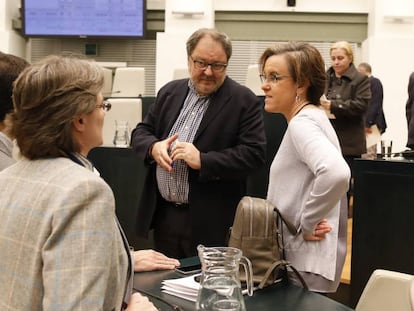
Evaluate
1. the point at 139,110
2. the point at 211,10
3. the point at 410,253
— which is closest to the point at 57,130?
the point at 410,253

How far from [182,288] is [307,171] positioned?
1.80 feet

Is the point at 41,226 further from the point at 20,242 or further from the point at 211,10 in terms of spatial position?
the point at 211,10

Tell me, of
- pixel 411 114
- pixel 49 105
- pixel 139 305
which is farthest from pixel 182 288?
pixel 411 114

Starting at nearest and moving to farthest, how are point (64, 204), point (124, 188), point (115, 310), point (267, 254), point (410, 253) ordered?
point (64, 204) < point (115, 310) < point (267, 254) < point (410, 253) < point (124, 188)

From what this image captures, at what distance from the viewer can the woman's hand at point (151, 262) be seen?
64.6 inches

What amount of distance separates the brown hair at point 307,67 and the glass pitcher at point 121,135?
235cm

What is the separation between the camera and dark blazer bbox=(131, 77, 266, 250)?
7.06ft

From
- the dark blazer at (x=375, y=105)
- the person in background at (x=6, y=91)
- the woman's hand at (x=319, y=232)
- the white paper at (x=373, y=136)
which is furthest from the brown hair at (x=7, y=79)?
the dark blazer at (x=375, y=105)

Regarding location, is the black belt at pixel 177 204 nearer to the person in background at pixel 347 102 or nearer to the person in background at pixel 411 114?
the person in background at pixel 347 102

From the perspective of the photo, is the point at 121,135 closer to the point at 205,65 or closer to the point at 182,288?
the point at 205,65

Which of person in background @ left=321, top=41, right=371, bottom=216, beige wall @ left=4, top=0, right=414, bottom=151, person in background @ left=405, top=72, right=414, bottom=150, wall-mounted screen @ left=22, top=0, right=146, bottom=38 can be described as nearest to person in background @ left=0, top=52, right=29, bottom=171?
person in background @ left=321, top=41, right=371, bottom=216

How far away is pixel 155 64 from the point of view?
832 centimetres

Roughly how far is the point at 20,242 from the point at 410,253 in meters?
2.02

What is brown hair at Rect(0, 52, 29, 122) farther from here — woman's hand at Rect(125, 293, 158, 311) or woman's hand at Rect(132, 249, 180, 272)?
woman's hand at Rect(125, 293, 158, 311)
